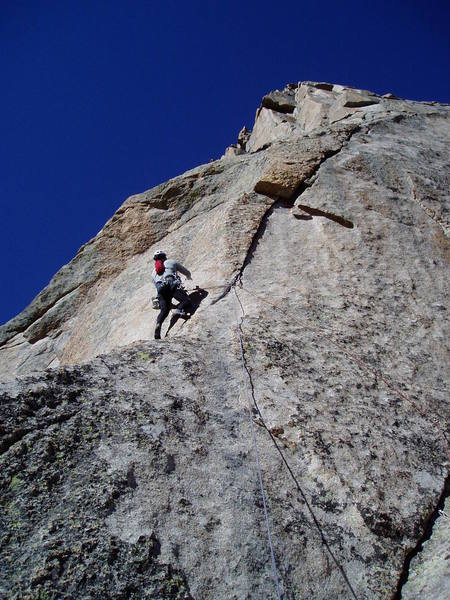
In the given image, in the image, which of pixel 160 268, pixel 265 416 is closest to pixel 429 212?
pixel 160 268

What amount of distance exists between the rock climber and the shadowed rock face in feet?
1.23

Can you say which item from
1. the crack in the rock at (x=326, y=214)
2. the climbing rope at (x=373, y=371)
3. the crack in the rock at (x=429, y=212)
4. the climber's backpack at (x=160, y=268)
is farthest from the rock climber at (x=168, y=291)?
the crack in the rock at (x=429, y=212)

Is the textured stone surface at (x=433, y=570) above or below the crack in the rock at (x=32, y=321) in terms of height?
below

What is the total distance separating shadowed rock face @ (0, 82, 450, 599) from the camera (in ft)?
13.7

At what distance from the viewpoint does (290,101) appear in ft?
80.3

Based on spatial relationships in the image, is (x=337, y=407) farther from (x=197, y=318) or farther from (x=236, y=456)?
(x=197, y=318)

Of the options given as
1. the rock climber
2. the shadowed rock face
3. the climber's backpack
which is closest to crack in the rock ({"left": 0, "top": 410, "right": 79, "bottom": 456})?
the shadowed rock face

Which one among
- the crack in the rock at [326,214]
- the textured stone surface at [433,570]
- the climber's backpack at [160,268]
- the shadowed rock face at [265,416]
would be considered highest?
the crack in the rock at [326,214]

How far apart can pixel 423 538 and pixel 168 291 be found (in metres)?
5.20

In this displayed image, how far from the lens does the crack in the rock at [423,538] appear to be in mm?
4636

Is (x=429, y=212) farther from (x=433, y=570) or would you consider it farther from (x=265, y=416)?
(x=433, y=570)

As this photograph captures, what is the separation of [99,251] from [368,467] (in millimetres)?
9941

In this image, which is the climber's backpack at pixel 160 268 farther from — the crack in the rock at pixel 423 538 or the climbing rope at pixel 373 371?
the crack in the rock at pixel 423 538

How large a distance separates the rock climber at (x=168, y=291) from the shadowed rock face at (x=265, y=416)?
376 millimetres
